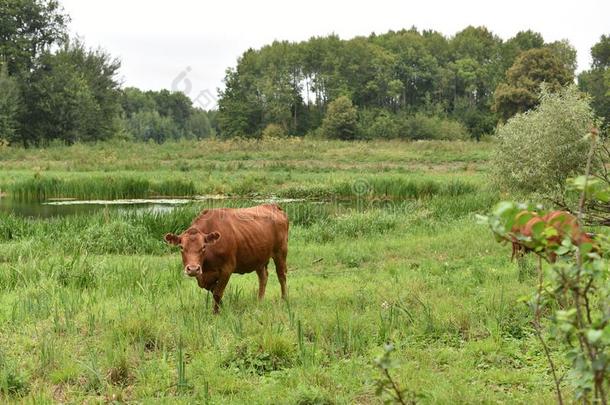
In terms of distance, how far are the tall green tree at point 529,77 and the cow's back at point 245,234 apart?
46.5 m

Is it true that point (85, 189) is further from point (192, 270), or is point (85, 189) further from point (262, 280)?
point (192, 270)

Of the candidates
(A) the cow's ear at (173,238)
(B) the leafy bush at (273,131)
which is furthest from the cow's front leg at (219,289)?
(B) the leafy bush at (273,131)

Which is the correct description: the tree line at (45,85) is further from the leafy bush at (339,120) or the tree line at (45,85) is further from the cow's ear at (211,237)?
the cow's ear at (211,237)

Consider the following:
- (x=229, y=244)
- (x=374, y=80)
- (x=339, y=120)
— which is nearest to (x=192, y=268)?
(x=229, y=244)

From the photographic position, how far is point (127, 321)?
21.3ft

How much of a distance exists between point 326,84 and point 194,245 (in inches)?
2898

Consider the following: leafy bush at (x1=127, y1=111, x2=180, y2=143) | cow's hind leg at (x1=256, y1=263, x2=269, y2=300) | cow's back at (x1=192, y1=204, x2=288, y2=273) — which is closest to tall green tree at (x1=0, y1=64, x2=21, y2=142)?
leafy bush at (x1=127, y1=111, x2=180, y2=143)

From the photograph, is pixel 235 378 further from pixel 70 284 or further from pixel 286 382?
pixel 70 284

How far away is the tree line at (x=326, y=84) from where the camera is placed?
5141 cm

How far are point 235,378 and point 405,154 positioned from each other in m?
37.7

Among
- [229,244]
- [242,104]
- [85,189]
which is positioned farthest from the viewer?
[242,104]

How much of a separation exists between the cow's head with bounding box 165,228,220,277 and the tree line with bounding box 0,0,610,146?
43880 millimetres

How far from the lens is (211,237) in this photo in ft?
24.6

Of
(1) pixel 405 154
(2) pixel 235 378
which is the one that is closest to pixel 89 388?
(2) pixel 235 378
